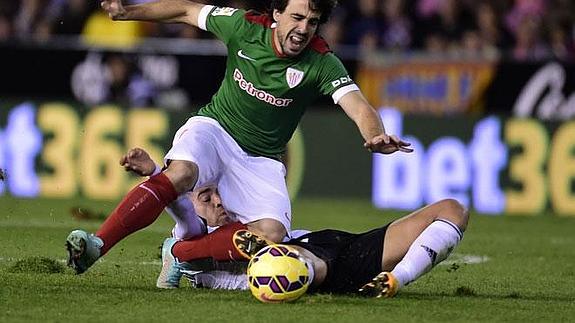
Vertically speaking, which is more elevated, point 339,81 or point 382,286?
point 339,81

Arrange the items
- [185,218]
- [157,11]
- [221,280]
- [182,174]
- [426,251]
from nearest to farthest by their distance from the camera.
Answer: [426,251], [182,174], [185,218], [221,280], [157,11]

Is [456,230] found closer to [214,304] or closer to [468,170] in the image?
[214,304]

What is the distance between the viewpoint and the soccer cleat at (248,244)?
25.9 ft

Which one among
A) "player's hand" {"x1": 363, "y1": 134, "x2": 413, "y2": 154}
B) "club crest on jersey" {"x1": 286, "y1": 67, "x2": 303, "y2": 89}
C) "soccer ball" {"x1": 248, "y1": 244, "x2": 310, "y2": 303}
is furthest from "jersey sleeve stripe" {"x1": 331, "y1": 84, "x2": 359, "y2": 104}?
"soccer ball" {"x1": 248, "y1": 244, "x2": 310, "y2": 303}

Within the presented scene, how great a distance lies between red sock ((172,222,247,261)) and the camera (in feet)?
26.1

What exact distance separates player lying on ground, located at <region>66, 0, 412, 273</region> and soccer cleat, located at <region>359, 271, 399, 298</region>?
2.21 ft

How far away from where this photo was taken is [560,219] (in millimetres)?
16016

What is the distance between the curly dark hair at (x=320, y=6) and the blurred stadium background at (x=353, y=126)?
7199 mm

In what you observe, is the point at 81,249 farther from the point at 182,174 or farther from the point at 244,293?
the point at 244,293

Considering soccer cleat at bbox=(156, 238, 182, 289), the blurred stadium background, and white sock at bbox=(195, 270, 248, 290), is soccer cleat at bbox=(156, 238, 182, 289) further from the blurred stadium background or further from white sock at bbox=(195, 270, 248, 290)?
the blurred stadium background

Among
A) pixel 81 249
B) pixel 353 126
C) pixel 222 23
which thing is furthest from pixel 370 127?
pixel 353 126

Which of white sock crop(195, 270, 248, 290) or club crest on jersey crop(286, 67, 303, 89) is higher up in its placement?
club crest on jersey crop(286, 67, 303, 89)

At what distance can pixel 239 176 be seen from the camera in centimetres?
858

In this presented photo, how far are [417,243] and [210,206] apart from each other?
4.96ft
